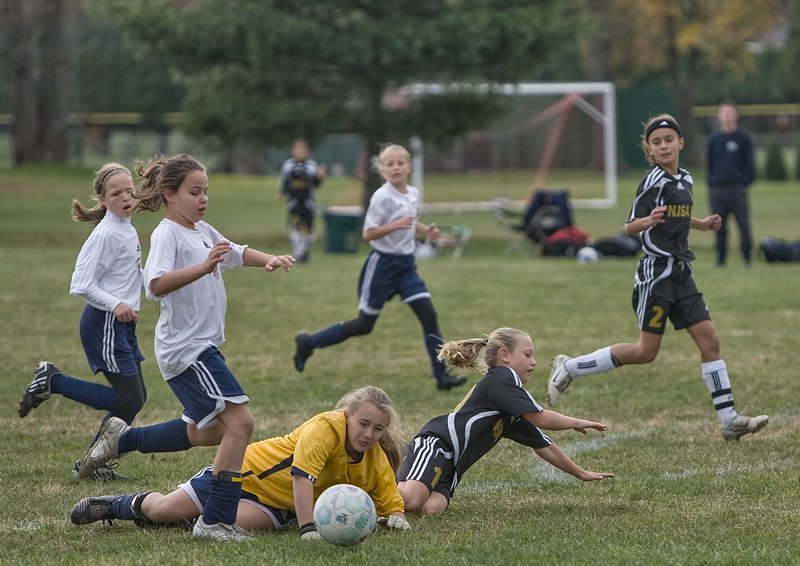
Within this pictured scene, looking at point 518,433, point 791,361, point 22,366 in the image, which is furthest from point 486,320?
point 518,433

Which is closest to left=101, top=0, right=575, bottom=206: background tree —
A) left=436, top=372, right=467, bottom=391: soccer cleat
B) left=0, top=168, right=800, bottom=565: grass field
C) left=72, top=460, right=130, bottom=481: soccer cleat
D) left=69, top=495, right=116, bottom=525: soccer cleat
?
left=0, top=168, right=800, bottom=565: grass field

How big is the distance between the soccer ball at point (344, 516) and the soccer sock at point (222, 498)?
1.24ft

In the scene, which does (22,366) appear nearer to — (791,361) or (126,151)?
(791,361)

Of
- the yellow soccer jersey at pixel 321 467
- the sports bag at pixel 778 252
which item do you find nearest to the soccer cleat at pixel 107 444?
the yellow soccer jersey at pixel 321 467

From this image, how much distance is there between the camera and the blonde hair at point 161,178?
4.81m

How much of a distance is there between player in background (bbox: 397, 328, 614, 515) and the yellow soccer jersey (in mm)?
254

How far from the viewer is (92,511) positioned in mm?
4785

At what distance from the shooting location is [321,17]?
19781 millimetres

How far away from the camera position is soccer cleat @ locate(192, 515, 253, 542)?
4.60 m

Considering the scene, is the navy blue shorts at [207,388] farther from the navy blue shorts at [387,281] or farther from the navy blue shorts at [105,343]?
the navy blue shorts at [387,281]

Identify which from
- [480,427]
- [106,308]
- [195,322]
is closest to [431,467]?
[480,427]

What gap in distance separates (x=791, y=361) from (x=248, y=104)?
12.7 meters

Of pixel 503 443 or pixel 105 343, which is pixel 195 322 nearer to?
pixel 105 343

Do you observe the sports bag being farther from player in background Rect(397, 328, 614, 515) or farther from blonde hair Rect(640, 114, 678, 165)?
player in background Rect(397, 328, 614, 515)
